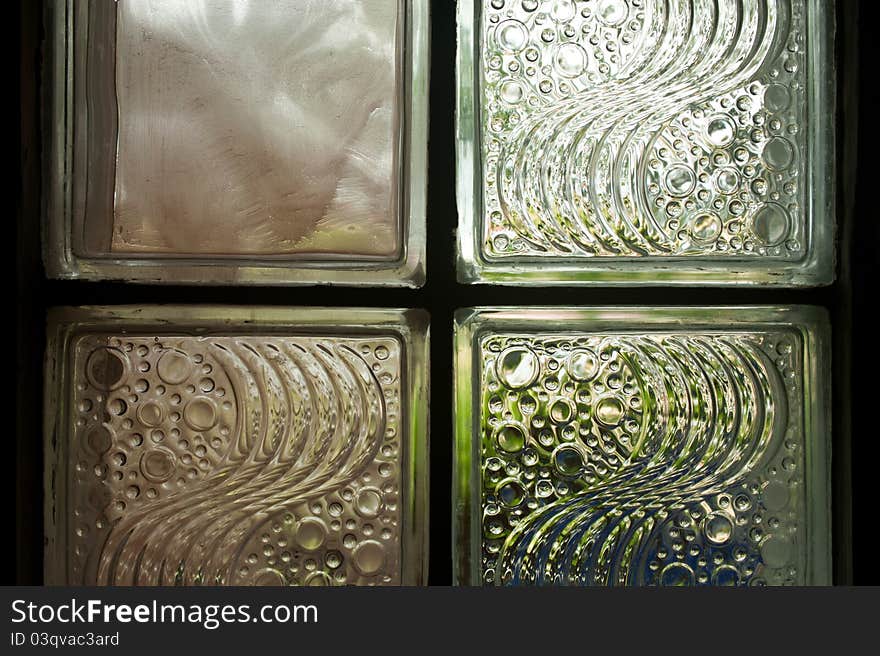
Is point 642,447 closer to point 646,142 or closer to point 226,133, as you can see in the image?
point 646,142

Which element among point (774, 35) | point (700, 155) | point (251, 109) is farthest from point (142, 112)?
point (774, 35)

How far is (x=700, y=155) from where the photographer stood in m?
0.80

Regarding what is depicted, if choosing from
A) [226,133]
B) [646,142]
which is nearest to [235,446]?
[226,133]

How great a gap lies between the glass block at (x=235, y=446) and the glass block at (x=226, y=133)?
0.26 feet

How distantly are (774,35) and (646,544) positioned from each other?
2.45ft

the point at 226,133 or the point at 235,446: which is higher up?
the point at 226,133

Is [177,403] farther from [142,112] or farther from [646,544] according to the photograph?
[646,544]

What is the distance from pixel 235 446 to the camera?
0.78 metres

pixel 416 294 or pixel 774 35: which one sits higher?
pixel 774 35

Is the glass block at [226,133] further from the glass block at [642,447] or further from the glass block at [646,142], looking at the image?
the glass block at [642,447]

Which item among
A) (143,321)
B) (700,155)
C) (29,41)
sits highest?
(29,41)

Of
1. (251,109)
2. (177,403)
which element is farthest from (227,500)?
(251,109)

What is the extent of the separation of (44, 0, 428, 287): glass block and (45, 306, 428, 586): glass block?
0.26 ft

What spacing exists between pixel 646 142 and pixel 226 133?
1.92 feet
